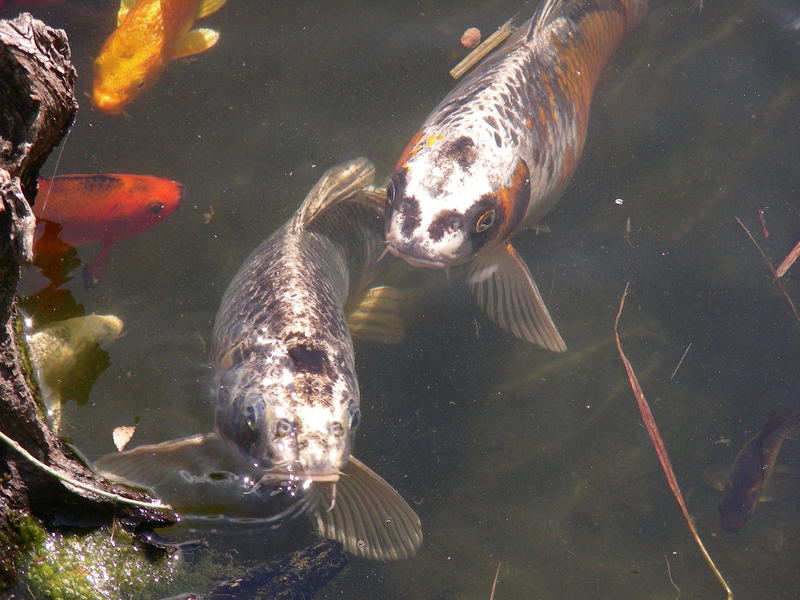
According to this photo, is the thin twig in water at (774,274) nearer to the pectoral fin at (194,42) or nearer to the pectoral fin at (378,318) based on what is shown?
the pectoral fin at (378,318)

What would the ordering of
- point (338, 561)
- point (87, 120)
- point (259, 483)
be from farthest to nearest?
point (87, 120) < point (338, 561) < point (259, 483)

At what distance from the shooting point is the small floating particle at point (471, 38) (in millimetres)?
5410

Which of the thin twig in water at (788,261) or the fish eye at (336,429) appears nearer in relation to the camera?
the fish eye at (336,429)

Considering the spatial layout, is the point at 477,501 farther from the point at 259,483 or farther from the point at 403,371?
the point at 259,483

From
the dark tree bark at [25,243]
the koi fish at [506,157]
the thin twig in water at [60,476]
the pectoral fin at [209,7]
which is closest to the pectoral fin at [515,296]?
the koi fish at [506,157]

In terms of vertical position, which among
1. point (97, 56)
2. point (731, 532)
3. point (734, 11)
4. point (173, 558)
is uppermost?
point (97, 56)

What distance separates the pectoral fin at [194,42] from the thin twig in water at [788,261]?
4.90 m

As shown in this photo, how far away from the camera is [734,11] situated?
5.67 metres

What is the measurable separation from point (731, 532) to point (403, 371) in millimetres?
2525

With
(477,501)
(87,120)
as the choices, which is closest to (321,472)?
(477,501)

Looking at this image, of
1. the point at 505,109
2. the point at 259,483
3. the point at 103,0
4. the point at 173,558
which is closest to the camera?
the point at 173,558

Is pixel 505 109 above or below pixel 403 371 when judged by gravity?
above

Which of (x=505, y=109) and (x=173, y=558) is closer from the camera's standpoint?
(x=173, y=558)

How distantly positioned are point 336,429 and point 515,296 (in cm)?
185
